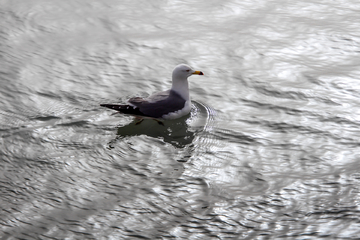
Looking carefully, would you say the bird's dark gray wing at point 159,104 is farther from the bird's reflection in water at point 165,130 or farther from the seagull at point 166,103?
the bird's reflection in water at point 165,130

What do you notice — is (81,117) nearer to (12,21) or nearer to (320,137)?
(320,137)

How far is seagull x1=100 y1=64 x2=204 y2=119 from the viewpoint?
6945 mm

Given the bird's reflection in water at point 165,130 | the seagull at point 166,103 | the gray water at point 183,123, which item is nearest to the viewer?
the gray water at point 183,123

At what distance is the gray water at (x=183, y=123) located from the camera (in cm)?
529

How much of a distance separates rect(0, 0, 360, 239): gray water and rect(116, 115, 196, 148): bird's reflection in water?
0.08ft

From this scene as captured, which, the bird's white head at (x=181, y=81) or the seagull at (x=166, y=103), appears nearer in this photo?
the seagull at (x=166, y=103)

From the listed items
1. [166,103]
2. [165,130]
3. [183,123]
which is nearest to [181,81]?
[166,103]

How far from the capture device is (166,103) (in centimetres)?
720

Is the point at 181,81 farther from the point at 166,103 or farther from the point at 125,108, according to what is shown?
the point at 125,108

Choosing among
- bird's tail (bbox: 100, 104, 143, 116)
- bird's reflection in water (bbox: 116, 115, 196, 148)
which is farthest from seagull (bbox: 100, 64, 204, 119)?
bird's reflection in water (bbox: 116, 115, 196, 148)

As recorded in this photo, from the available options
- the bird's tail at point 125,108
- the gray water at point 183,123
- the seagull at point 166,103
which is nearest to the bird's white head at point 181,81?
the seagull at point 166,103

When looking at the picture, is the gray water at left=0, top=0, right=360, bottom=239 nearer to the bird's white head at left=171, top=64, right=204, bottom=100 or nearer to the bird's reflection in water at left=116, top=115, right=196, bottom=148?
the bird's reflection in water at left=116, top=115, right=196, bottom=148

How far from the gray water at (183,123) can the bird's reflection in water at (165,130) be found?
26mm

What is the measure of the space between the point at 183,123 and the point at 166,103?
0.38m
